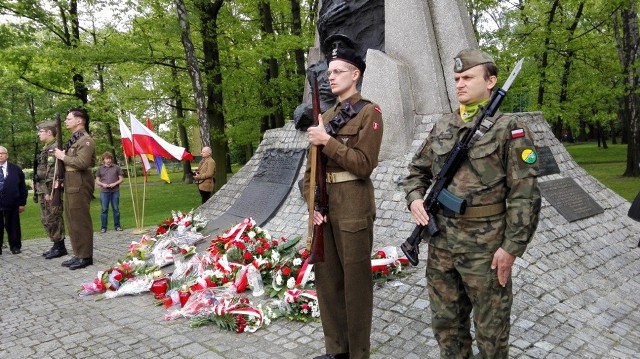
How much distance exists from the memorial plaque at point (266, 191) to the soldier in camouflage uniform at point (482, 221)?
465 centimetres

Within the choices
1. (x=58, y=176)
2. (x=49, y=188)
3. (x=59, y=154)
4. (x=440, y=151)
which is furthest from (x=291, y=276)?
(x=49, y=188)

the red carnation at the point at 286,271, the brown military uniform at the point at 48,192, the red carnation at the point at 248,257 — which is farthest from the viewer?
the brown military uniform at the point at 48,192

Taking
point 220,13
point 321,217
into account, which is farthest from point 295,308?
point 220,13

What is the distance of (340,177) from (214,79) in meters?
13.2

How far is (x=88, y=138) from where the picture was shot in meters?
7.05

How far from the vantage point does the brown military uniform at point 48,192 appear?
25.8 ft

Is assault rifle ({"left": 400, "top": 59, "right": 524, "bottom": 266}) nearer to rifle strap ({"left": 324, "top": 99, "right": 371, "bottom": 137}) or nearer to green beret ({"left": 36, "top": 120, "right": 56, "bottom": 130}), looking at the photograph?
rifle strap ({"left": 324, "top": 99, "right": 371, "bottom": 137})

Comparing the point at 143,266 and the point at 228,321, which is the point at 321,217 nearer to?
the point at 228,321

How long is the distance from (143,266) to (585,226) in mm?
5320

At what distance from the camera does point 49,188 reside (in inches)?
315

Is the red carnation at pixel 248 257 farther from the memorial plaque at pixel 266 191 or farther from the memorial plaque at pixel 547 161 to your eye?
the memorial plaque at pixel 547 161

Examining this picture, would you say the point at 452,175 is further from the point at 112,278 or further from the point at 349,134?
the point at 112,278

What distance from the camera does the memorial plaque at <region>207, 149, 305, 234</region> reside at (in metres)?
7.64

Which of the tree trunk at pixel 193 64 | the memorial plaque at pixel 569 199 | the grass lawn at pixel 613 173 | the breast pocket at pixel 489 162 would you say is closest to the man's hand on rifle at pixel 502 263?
the breast pocket at pixel 489 162
